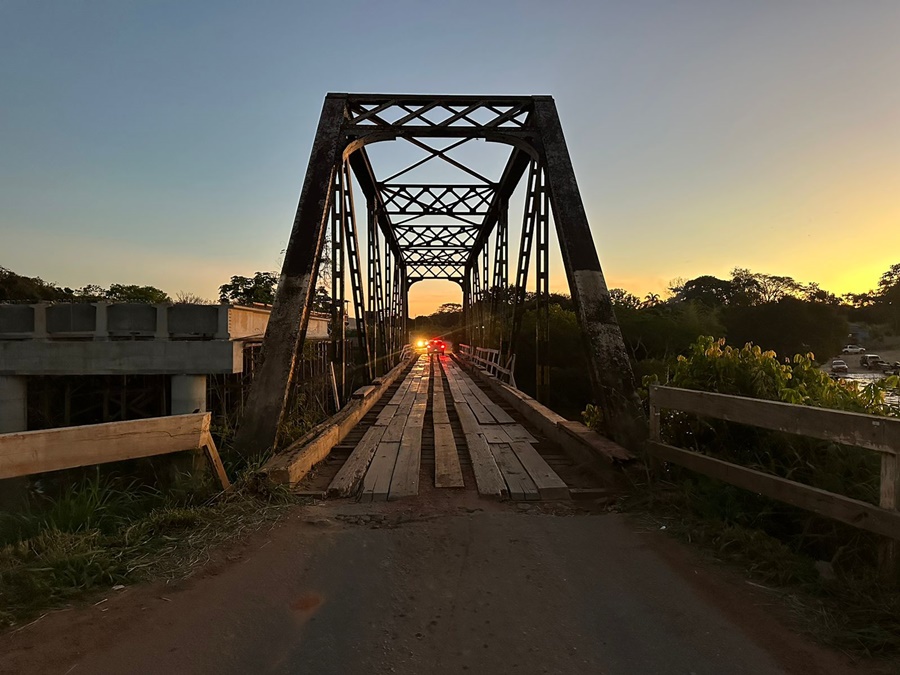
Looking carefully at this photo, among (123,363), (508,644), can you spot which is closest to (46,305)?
(123,363)

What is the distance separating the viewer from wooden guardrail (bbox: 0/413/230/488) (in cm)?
273

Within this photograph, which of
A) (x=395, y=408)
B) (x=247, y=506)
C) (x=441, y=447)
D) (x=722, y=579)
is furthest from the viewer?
(x=395, y=408)

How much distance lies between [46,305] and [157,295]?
97.5 feet

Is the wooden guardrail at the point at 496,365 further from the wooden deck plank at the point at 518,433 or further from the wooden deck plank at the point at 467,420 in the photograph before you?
the wooden deck plank at the point at 518,433

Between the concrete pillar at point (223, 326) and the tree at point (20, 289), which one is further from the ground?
the tree at point (20, 289)

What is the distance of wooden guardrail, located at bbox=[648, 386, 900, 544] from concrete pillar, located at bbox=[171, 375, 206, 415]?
577 inches

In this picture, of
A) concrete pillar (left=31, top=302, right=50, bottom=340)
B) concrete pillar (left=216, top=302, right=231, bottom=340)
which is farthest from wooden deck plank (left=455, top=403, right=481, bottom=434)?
concrete pillar (left=31, top=302, right=50, bottom=340)

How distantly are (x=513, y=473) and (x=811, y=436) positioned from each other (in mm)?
2501

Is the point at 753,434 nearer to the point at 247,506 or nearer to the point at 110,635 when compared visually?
the point at 247,506

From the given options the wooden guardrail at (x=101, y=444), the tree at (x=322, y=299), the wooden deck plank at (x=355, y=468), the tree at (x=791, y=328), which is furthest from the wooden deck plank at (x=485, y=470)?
the tree at (x=791, y=328)

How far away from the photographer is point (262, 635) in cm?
218

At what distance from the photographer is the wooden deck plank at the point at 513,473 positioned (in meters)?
4.09

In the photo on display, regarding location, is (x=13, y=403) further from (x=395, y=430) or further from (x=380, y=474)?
(x=380, y=474)

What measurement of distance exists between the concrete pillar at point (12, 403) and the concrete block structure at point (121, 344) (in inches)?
1.0
